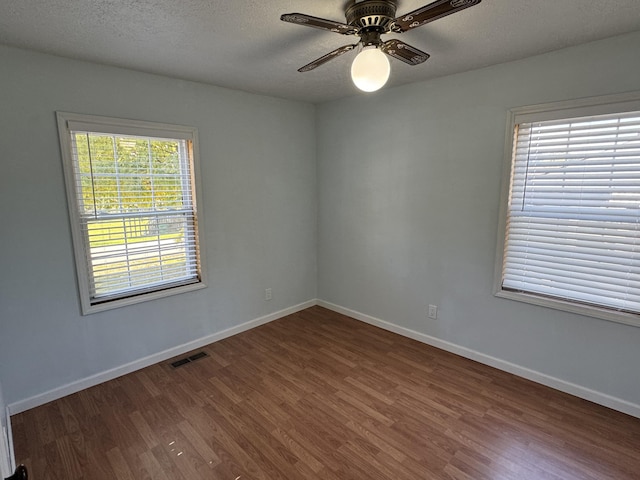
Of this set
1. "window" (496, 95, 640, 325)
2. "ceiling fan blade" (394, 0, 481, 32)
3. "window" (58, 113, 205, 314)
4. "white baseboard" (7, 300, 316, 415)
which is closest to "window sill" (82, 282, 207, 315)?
"window" (58, 113, 205, 314)

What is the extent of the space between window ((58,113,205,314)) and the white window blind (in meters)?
2.77

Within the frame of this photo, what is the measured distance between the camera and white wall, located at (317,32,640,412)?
7.40ft

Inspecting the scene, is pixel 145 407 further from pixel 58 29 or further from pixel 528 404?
pixel 528 404

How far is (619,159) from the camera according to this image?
2.12m

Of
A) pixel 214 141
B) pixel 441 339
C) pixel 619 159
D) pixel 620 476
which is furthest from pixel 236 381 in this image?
pixel 619 159

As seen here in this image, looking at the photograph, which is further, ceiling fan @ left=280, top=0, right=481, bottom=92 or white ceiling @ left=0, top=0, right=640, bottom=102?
white ceiling @ left=0, top=0, right=640, bottom=102

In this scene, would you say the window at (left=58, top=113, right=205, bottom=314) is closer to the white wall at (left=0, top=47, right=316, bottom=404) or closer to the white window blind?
the white wall at (left=0, top=47, right=316, bottom=404)

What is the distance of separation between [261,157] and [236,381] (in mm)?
2179

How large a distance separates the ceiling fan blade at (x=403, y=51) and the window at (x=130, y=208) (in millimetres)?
1895

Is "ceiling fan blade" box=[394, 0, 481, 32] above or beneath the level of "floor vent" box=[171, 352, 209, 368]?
above

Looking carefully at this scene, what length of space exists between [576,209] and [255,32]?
2.44 metres

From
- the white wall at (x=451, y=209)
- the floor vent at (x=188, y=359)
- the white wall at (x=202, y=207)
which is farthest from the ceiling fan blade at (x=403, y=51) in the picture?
the floor vent at (x=188, y=359)

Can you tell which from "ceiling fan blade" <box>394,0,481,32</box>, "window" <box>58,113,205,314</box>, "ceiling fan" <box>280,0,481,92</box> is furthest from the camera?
"window" <box>58,113,205,314</box>

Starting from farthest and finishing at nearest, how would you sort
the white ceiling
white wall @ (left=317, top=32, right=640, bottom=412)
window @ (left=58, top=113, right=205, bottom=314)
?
window @ (left=58, top=113, right=205, bottom=314) < white wall @ (left=317, top=32, right=640, bottom=412) < the white ceiling
